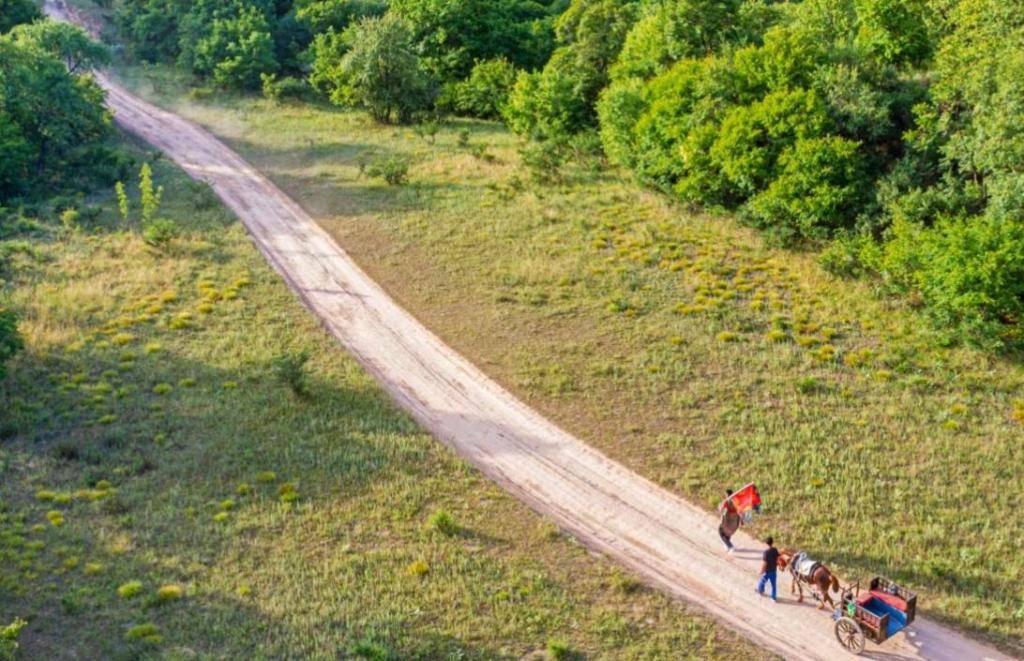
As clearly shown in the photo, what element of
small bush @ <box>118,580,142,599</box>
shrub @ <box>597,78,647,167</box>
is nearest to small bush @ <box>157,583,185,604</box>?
small bush @ <box>118,580,142,599</box>

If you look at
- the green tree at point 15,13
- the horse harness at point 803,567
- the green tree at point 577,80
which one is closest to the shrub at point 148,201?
the green tree at point 577,80

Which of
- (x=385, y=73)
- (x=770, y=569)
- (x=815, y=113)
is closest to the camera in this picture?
(x=770, y=569)

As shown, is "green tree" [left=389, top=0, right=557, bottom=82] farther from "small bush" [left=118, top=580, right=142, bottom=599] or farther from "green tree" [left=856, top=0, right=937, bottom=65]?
"small bush" [left=118, top=580, right=142, bottom=599]

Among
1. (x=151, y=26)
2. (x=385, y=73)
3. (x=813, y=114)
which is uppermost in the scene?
(x=151, y=26)

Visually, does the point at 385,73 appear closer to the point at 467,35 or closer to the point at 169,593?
the point at 467,35

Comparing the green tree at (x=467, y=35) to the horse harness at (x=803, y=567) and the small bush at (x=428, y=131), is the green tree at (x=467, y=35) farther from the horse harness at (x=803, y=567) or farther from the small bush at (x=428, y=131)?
the horse harness at (x=803, y=567)

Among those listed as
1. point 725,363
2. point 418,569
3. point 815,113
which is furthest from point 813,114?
point 418,569
